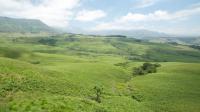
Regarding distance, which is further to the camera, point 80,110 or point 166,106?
point 166,106

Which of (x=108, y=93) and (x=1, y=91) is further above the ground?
(x=1, y=91)

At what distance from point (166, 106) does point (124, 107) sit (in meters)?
14.3

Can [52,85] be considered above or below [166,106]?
above

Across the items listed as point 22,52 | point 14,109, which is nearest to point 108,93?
point 14,109

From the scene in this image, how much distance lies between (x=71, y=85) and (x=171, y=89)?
118 ft

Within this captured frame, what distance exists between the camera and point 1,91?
2110 inches

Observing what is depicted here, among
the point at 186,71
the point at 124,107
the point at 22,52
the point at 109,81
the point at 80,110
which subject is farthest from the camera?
the point at 22,52

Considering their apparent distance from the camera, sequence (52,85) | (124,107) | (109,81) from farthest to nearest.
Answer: (109,81)
(52,85)
(124,107)

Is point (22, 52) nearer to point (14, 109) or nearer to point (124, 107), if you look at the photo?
point (124, 107)

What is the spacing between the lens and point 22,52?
156625 mm

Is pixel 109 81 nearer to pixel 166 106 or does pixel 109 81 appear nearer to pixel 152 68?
pixel 166 106

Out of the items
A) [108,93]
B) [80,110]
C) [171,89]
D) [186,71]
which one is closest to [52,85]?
[108,93]

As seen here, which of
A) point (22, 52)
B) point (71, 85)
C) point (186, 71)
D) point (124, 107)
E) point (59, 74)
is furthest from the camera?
point (22, 52)

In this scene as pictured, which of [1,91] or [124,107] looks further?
[124,107]
